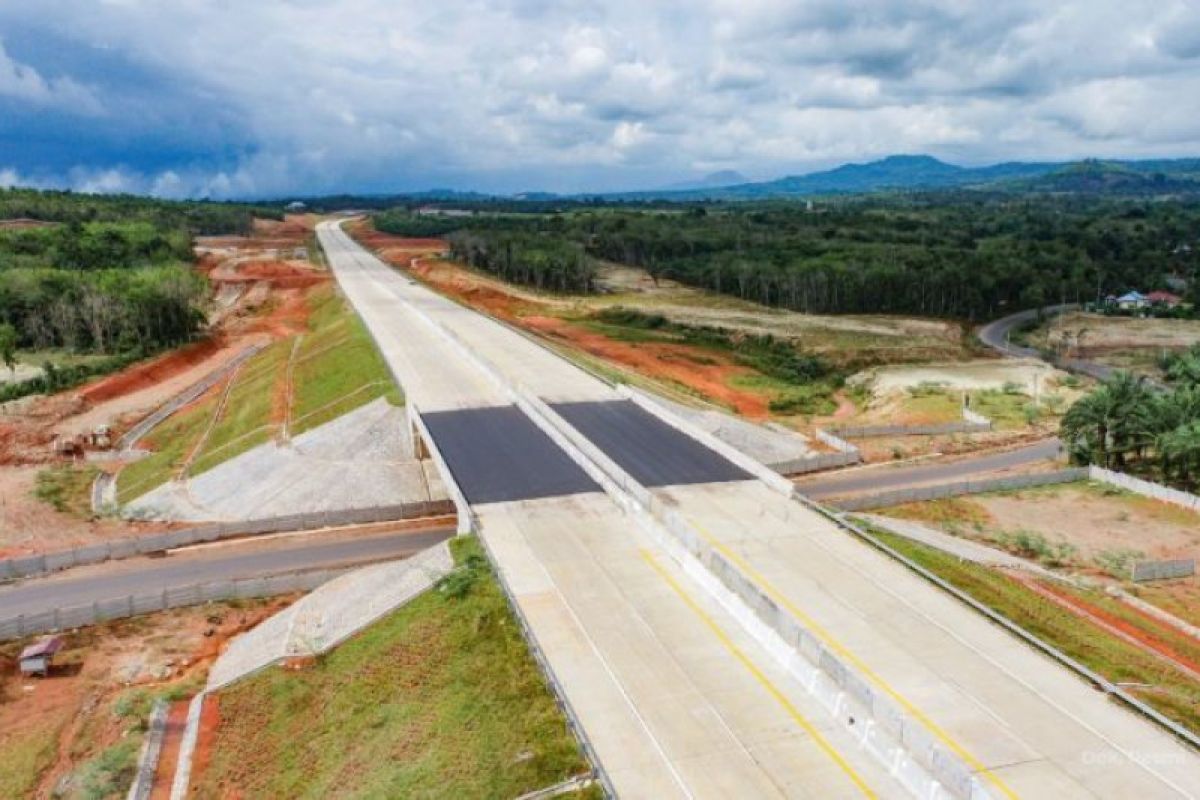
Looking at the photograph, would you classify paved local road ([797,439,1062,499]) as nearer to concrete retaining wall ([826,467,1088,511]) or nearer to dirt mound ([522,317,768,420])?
concrete retaining wall ([826,467,1088,511])

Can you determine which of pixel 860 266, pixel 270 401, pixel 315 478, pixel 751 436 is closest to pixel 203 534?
pixel 315 478

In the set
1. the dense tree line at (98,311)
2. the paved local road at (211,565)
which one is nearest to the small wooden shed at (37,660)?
the paved local road at (211,565)

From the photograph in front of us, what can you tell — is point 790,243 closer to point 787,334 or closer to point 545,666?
point 787,334

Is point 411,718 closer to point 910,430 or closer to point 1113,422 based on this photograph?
point 1113,422

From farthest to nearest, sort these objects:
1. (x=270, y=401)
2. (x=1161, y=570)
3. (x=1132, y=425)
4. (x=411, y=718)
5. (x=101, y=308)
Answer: (x=101, y=308) < (x=270, y=401) < (x=1132, y=425) < (x=1161, y=570) < (x=411, y=718)

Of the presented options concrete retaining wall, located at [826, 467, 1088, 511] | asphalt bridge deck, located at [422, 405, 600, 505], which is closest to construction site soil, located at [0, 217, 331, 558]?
asphalt bridge deck, located at [422, 405, 600, 505]

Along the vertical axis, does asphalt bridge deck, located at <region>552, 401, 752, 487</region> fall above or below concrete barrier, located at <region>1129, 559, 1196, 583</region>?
above

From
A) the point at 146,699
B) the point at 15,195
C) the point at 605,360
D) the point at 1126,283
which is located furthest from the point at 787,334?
the point at 15,195
